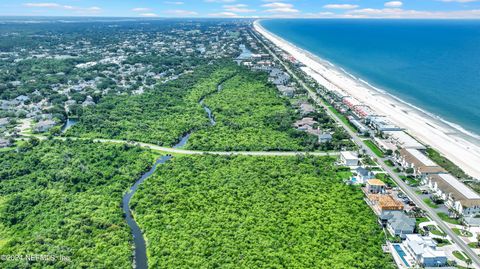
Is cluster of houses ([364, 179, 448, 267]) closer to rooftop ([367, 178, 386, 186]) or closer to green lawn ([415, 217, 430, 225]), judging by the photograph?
rooftop ([367, 178, 386, 186])

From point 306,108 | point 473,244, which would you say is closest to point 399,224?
point 473,244

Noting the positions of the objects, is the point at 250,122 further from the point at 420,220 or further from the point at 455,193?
the point at 455,193

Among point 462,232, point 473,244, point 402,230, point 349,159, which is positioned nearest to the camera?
point 473,244

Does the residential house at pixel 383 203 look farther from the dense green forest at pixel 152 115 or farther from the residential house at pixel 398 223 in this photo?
the dense green forest at pixel 152 115

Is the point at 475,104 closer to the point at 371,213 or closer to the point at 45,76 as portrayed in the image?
the point at 371,213

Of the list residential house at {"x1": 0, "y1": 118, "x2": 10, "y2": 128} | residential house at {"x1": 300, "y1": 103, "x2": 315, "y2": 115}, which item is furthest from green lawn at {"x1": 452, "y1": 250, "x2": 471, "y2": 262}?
residential house at {"x1": 0, "y1": 118, "x2": 10, "y2": 128}

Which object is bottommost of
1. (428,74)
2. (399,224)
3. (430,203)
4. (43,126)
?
(430,203)

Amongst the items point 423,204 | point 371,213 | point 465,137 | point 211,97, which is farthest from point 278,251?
point 211,97
